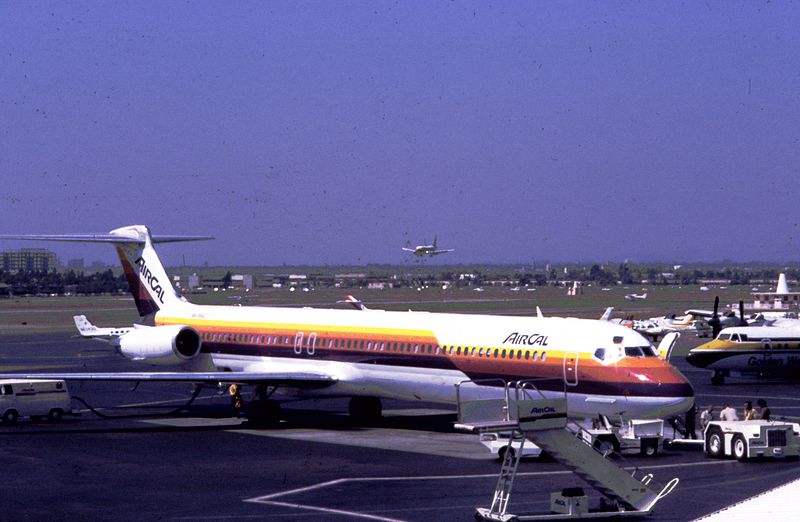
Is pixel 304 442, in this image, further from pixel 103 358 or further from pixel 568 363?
pixel 103 358

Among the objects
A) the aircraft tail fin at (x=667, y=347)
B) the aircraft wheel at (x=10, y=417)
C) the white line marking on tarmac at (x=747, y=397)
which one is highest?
the aircraft tail fin at (x=667, y=347)

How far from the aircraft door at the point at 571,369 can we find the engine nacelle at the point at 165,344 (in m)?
15.1

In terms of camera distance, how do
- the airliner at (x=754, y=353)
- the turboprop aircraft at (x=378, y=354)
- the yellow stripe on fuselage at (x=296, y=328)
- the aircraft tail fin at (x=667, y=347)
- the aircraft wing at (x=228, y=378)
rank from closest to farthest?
the turboprop aircraft at (x=378, y=354) < the aircraft tail fin at (x=667, y=347) < the yellow stripe on fuselage at (x=296, y=328) < the aircraft wing at (x=228, y=378) < the airliner at (x=754, y=353)

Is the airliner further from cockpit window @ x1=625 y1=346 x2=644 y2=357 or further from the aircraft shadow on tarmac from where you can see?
cockpit window @ x1=625 y1=346 x2=644 y2=357

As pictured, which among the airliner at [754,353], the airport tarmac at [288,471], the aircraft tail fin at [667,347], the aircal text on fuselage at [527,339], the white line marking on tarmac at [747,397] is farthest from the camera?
the airliner at [754,353]

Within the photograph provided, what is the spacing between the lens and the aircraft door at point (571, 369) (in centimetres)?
3061

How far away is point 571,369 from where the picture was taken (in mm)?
30703

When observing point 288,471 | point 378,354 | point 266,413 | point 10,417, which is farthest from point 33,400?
point 288,471

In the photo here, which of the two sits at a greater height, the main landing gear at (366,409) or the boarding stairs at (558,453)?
the boarding stairs at (558,453)

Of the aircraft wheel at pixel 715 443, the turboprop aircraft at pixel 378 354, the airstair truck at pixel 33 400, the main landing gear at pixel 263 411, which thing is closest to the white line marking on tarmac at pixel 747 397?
the turboprop aircraft at pixel 378 354

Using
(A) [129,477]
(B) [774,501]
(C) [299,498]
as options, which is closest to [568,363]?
(C) [299,498]

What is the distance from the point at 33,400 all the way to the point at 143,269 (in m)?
7.40

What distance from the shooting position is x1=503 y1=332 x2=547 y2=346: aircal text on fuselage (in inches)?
1249

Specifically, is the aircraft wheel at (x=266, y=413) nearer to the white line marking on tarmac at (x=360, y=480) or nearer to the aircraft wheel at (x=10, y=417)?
the aircraft wheel at (x=10, y=417)
